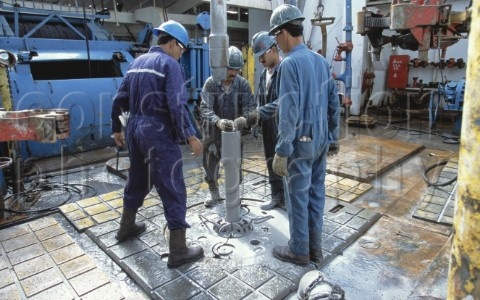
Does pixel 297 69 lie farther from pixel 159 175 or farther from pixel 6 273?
pixel 6 273

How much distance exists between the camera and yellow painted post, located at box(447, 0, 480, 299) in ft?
2.94

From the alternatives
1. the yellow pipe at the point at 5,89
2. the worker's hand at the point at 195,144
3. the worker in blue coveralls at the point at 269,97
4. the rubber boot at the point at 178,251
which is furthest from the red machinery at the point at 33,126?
the yellow pipe at the point at 5,89

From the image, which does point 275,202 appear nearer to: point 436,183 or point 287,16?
point 287,16

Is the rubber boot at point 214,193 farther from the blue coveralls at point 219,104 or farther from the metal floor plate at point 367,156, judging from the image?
the metal floor plate at point 367,156

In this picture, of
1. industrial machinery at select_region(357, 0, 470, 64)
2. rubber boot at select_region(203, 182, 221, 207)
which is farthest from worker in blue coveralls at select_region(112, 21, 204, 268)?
industrial machinery at select_region(357, 0, 470, 64)

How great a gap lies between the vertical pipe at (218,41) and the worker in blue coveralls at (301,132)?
754 mm

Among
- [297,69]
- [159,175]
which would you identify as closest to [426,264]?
[297,69]

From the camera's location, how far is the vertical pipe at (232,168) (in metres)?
2.93

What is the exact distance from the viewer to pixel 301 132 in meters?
2.44

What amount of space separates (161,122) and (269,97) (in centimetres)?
126

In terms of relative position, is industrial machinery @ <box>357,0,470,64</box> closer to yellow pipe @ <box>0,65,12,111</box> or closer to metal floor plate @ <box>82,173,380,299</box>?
metal floor plate @ <box>82,173,380,299</box>

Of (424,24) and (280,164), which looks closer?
(280,164)

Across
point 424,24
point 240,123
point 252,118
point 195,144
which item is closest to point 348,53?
point 424,24

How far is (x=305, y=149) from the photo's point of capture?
2.43m
